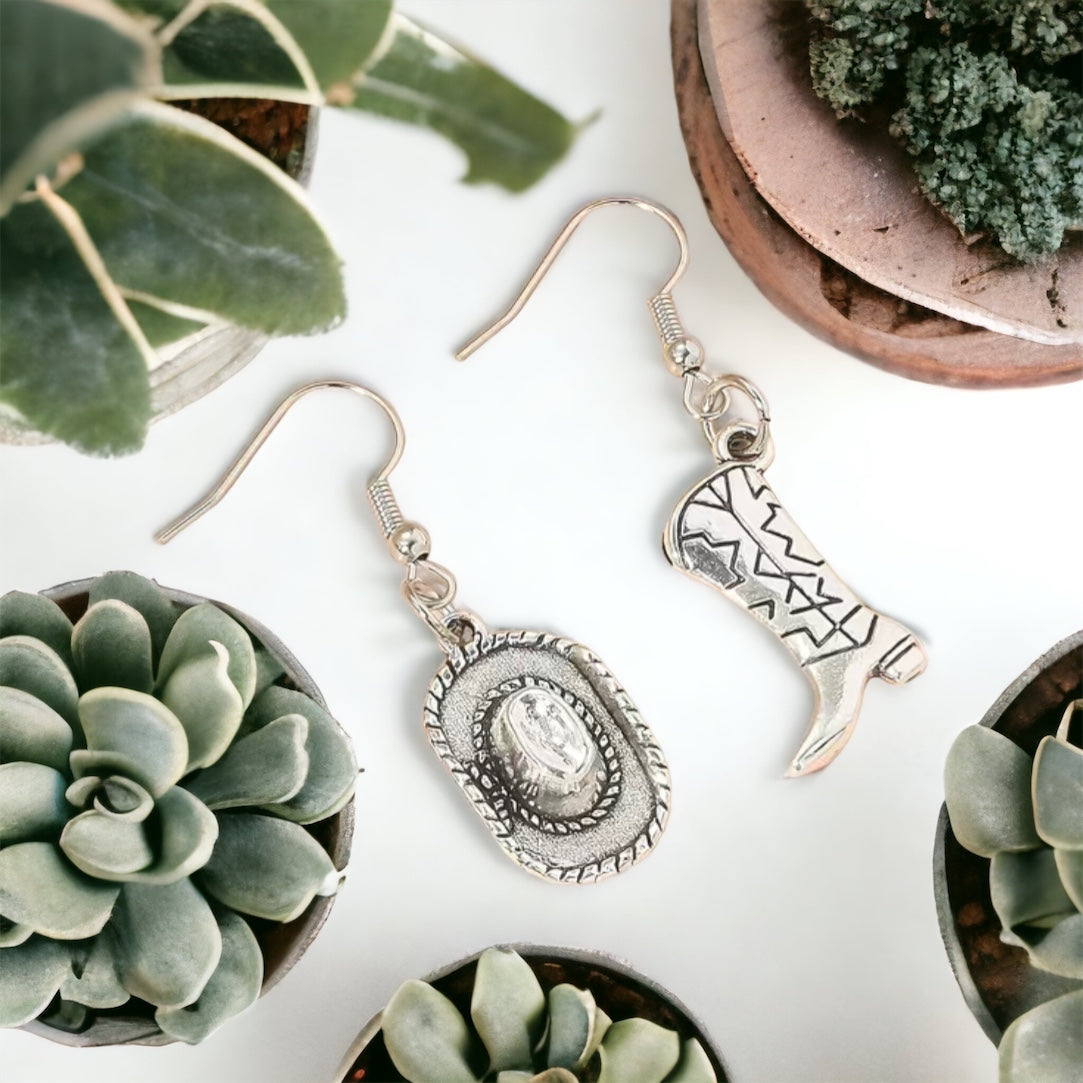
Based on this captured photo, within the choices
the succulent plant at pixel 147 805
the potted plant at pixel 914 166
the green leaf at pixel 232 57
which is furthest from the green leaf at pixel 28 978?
the potted plant at pixel 914 166

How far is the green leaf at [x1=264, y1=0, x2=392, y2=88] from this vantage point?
0.35m

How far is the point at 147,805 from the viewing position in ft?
1.32

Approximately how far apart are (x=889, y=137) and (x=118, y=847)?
1.55 feet

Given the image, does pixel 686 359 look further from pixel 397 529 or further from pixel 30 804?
pixel 30 804

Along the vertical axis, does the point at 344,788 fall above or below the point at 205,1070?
above

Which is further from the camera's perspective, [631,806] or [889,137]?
[631,806]

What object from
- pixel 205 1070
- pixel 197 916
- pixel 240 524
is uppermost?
pixel 240 524

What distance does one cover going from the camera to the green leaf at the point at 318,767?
0.46 meters

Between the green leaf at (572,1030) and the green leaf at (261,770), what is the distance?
155mm

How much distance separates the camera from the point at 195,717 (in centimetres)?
43

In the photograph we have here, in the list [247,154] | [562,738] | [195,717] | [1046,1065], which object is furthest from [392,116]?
[1046,1065]

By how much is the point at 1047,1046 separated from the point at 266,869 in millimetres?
343

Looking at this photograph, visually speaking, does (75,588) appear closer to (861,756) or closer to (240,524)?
(240,524)

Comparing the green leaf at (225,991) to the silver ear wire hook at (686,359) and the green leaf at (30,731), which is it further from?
the silver ear wire hook at (686,359)
